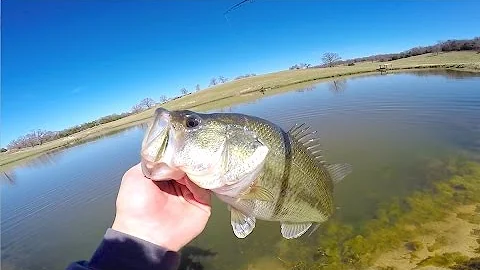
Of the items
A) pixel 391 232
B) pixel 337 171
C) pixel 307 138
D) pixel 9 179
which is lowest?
pixel 391 232

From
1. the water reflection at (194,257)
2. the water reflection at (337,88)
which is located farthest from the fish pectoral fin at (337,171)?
the water reflection at (337,88)

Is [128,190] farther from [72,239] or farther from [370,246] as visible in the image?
[72,239]

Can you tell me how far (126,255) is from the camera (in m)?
2.31

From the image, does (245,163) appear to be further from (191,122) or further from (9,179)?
(9,179)

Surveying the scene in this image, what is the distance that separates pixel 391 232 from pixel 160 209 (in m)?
6.85

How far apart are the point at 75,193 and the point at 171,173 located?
59.6 feet

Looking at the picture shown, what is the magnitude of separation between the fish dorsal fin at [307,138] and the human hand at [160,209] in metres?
1.01

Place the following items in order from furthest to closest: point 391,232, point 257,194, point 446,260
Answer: point 391,232 → point 446,260 → point 257,194

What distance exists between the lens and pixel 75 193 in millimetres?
18109

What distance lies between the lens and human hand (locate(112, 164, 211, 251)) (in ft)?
8.55

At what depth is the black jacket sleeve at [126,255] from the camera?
224 centimetres

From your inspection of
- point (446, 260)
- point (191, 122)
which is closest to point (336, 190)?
point (446, 260)

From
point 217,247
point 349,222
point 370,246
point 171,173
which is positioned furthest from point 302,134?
point 217,247

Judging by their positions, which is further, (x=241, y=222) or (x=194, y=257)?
(x=194, y=257)
